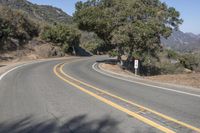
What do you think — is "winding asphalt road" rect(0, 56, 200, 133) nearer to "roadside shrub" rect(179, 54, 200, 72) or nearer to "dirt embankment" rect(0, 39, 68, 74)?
"dirt embankment" rect(0, 39, 68, 74)

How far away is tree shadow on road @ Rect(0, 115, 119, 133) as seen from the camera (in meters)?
7.39

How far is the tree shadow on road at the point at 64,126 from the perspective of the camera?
7.39 m

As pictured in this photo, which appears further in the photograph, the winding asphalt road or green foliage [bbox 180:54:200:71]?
green foliage [bbox 180:54:200:71]

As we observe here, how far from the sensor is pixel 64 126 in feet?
25.4

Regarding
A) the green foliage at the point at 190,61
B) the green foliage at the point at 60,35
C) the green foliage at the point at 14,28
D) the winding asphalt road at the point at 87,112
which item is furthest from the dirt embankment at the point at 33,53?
the winding asphalt road at the point at 87,112

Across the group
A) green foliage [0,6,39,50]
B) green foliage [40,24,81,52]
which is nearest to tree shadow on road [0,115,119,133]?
green foliage [0,6,39,50]

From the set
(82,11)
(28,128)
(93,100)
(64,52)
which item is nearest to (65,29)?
(64,52)

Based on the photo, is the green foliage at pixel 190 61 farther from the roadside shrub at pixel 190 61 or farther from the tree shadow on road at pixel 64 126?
the tree shadow on road at pixel 64 126

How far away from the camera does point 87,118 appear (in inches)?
338

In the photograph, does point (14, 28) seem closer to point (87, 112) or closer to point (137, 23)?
point (137, 23)

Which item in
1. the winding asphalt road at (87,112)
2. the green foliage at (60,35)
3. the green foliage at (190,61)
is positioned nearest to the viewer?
the winding asphalt road at (87,112)

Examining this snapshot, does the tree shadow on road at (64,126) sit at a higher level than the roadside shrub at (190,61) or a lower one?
higher

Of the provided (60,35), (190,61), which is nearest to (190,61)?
(190,61)

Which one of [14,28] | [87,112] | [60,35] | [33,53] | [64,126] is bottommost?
[33,53]
